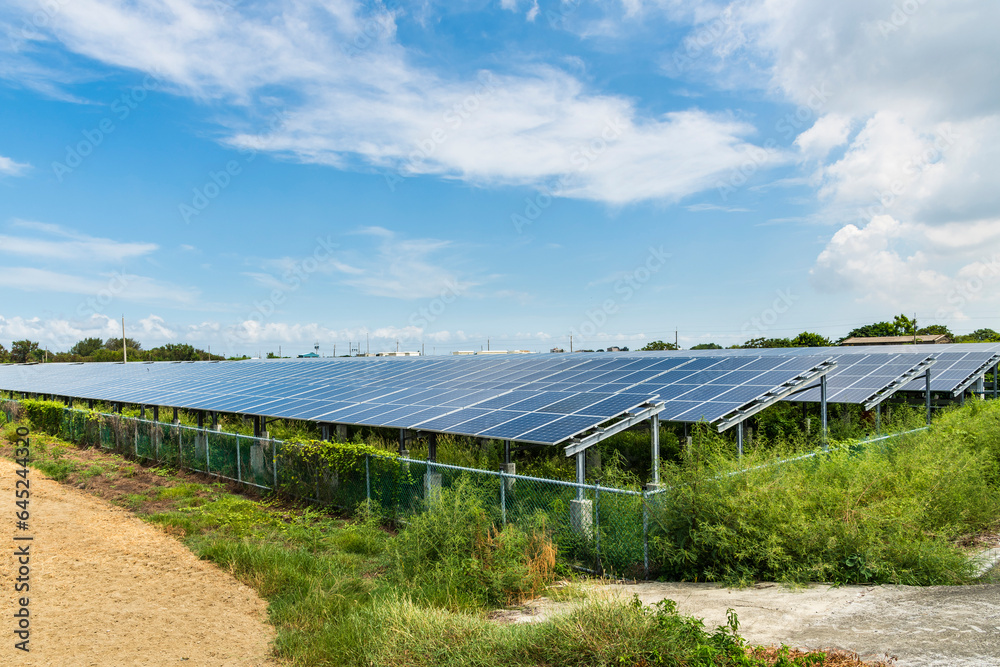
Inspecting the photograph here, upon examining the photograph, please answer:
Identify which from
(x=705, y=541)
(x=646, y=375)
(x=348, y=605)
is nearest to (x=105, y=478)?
(x=348, y=605)

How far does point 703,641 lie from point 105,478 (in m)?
22.0

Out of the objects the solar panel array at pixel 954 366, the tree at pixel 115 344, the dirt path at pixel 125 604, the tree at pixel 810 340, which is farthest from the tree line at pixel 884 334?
the tree at pixel 115 344

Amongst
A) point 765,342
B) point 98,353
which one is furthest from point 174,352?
point 765,342

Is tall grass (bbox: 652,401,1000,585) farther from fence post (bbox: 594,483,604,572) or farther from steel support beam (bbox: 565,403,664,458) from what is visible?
steel support beam (bbox: 565,403,664,458)

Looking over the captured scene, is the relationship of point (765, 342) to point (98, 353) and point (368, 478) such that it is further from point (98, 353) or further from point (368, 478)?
point (98, 353)

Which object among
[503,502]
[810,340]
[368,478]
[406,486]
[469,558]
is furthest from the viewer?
[810,340]

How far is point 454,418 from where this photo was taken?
50.8 feet

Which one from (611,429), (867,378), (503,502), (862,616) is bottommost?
(862,616)

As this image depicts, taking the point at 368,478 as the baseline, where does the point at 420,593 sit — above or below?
below

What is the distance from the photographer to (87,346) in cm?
11269

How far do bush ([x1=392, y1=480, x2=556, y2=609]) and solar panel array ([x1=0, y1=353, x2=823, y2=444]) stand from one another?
2294 millimetres

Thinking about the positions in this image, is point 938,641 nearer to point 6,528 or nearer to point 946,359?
point 6,528

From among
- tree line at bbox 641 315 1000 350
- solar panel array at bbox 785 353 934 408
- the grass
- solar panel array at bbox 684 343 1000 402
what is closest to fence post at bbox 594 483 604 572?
the grass

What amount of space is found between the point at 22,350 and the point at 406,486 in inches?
4951
